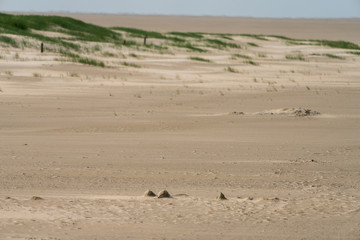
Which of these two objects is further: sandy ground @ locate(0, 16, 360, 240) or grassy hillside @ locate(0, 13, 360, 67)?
grassy hillside @ locate(0, 13, 360, 67)

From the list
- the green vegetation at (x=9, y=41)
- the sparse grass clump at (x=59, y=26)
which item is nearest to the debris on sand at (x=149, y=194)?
the green vegetation at (x=9, y=41)

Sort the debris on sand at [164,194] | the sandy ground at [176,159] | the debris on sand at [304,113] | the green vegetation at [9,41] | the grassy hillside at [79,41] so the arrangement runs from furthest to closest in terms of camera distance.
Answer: the grassy hillside at [79,41] → the green vegetation at [9,41] → the debris on sand at [304,113] → the debris on sand at [164,194] → the sandy ground at [176,159]

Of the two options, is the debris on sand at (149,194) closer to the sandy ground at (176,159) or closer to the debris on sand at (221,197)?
the sandy ground at (176,159)

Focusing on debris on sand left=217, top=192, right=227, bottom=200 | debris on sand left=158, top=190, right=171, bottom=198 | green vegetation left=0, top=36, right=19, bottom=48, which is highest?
debris on sand left=217, top=192, right=227, bottom=200

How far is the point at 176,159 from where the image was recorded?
33.9ft

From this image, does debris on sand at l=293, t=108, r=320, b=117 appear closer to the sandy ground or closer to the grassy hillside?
the sandy ground

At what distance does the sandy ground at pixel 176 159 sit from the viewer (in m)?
6.37

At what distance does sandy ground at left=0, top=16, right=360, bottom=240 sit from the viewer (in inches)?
251

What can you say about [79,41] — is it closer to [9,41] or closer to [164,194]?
[9,41]

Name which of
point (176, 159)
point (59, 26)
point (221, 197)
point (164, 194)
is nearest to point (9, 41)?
point (59, 26)

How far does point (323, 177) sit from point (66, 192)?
3.04 meters

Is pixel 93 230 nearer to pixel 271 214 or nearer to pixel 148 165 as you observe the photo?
pixel 271 214

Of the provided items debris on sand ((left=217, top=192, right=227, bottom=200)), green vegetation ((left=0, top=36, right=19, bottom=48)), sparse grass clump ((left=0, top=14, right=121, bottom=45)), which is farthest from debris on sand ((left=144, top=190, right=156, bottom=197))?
sparse grass clump ((left=0, top=14, right=121, bottom=45))

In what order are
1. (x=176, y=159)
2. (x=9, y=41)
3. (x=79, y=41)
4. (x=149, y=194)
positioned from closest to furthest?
(x=149, y=194) < (x=176, y=159) < (x=9, y=41) < (x=79, y=41)
